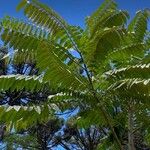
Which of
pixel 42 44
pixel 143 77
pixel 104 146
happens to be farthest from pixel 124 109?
pixel 42 44

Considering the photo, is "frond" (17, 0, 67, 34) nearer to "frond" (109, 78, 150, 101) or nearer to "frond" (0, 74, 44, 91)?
"frond" (0, 74, 44, 91)

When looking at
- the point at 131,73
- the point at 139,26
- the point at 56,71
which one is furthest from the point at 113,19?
the point at 56,71

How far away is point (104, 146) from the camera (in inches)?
447

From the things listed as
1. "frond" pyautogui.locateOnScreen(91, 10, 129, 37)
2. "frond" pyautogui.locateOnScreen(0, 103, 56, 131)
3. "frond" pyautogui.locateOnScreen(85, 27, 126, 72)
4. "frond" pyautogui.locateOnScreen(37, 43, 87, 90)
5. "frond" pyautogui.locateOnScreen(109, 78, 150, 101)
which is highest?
"frond" pyautogui.locateOnScreen(91, 10, 129, 37)

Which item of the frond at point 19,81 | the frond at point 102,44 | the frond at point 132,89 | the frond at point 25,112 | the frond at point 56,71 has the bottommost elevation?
the frond at point 25,112

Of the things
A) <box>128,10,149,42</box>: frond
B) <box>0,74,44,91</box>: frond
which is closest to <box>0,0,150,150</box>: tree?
<box>0,74,44,91</box>: frond

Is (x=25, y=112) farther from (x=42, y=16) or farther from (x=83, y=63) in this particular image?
(x=42, y=16)

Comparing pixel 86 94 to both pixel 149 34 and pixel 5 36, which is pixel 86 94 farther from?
pixel 149 34

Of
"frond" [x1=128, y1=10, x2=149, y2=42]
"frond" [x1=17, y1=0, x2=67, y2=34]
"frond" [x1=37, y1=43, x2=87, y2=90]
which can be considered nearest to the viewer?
"frond" [x1=37, y1=43, x2=87, y2=90]

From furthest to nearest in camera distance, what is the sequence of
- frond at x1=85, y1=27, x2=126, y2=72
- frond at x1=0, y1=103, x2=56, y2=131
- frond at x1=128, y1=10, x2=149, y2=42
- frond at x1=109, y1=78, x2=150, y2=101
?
frond at x1=128, y1=10, x2=149, y2=42 → frond at x1=85, y1=27, x2=126, y2=72 → frond at x1=109, y1=78, x2=150, y2=101 → frond at x1=0, y1=103, x2=56, y2=131

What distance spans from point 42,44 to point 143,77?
201 centimetres

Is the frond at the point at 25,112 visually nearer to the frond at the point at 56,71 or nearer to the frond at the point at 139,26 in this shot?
the frond at the point at 56,71

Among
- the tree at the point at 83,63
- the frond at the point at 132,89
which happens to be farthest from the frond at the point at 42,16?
the frond at the point at 132,89

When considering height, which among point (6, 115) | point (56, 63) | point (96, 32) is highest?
point (96, 32)
